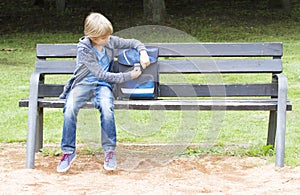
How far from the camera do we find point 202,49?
5898 millimetres

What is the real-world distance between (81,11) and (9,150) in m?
19.5

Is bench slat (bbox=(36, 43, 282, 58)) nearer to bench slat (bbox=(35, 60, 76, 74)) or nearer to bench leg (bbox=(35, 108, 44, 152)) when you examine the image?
bench slat (bbox=(35, 60, 76, 74))

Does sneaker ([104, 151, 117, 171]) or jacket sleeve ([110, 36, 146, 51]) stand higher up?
jacket sleeve ([110, 36, 146, 51])

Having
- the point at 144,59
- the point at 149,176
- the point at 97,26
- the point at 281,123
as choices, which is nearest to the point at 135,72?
the point at 144,59

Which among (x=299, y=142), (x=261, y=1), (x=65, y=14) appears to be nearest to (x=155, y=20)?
(x=65, y=14)

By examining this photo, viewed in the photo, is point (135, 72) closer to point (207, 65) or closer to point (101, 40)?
point (101, 40)

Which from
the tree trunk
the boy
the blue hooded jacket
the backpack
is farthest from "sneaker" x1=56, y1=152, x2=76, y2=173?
the tree trunk

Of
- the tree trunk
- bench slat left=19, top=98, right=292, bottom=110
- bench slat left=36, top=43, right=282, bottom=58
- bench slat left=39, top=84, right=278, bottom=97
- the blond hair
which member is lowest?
bench slat left=19, top=98, right=292, bottom=110

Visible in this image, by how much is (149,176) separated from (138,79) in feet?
2.97

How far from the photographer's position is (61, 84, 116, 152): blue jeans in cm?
527

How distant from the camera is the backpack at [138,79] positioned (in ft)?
18.6

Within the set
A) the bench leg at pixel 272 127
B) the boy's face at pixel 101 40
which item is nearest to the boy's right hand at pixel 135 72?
the boy's face at pixel 101 40

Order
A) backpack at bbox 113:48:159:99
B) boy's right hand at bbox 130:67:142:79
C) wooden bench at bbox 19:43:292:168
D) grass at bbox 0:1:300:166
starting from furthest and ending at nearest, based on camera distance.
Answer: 1. grass at bbox 0:1:300:166
2. wooden bench at bbox 19:43:292:168
3. backpack at bbox 113:48:159:99
4. boy's right hand at bbox 130:67:142:79

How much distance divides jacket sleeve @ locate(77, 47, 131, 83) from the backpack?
24cm
